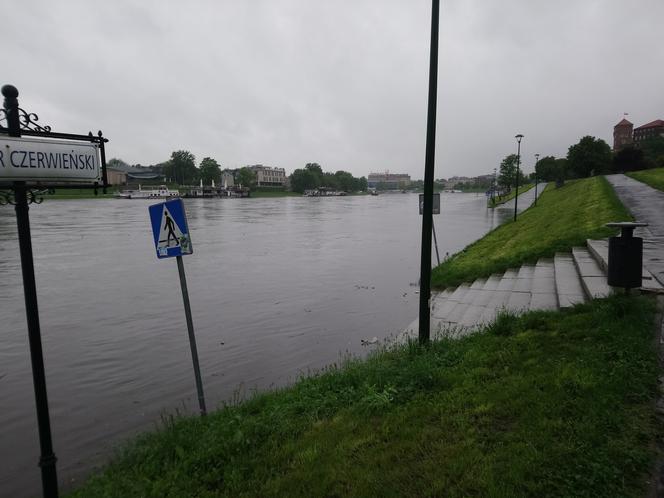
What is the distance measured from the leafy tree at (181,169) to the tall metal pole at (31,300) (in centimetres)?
18488

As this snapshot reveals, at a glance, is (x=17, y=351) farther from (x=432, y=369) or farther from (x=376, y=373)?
(x=432, y=369)

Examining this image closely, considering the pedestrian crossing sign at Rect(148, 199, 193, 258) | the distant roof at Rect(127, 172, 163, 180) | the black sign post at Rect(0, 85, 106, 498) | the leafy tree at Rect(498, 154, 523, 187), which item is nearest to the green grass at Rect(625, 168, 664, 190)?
the pedestrian crossing sign at Rect(148, 199, 193, 258)

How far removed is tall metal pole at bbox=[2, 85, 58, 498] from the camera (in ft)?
11.8

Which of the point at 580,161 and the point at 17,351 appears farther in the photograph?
the point at 580,161

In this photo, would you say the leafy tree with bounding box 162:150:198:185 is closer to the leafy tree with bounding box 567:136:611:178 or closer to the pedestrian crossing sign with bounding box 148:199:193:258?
the leafy tree with bounding box 567:136:611:178

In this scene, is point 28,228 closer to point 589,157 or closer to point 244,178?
point 589,157

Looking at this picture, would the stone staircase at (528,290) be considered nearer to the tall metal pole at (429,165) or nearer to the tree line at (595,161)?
the tall metal pole at (429,165)

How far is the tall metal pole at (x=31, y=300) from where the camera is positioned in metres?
3.58

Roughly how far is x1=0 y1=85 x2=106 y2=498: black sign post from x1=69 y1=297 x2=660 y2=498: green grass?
0.62 meters

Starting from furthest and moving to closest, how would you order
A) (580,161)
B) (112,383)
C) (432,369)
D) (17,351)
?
(580,161)
(17,351)
(112,383)
(432,369)

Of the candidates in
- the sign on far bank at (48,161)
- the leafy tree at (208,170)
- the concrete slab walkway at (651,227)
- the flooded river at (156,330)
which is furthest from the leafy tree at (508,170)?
the leafy tree at (208,170)

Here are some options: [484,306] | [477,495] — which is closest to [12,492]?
[477,495]

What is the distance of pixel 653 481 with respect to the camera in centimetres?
315

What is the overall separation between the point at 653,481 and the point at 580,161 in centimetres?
8282
